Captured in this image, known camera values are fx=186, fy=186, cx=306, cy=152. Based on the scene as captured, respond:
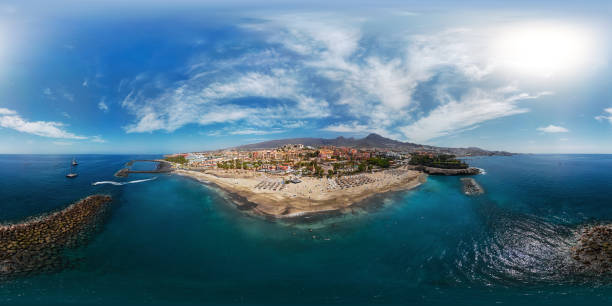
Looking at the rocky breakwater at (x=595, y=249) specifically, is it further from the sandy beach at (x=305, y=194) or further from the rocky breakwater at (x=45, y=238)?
the rocky breakwater at (x=45, y=238)

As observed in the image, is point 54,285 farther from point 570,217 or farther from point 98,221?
point 570,217

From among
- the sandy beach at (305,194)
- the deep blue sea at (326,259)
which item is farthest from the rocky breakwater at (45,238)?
the sandy beach at (305,194)

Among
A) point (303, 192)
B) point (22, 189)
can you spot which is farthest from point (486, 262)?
point (22, 189)

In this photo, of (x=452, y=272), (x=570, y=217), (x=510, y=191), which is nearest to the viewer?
(x=452, y=272)

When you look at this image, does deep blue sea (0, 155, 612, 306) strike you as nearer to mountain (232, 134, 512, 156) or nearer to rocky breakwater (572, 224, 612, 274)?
rocky breakwater (572, 224, 612, 274)

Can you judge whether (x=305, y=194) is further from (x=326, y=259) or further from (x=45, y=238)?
(x=45, y=238)

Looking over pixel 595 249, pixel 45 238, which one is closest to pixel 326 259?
pixel 595 249
